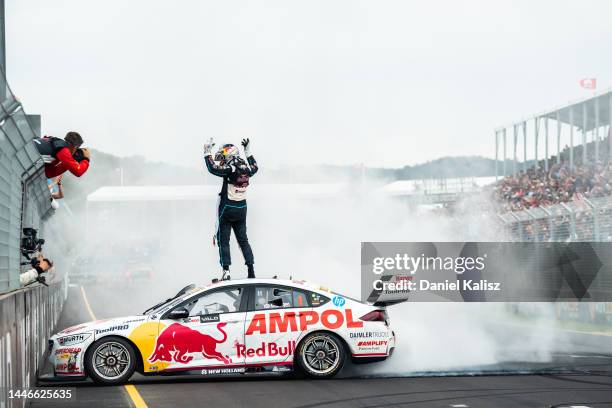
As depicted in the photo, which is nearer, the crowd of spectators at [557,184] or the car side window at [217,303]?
the car side window at [217,303]

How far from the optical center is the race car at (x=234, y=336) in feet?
41.1

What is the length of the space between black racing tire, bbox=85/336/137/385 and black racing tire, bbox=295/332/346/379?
2.04 meters

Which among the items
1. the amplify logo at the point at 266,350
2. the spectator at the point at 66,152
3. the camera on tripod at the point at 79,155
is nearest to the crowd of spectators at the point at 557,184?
the amplify logo at the point at 266,350

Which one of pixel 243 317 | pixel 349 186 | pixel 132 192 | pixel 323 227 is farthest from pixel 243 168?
pixel 132 192

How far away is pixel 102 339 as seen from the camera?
1252cm

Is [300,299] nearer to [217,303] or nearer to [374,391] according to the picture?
[217,303]

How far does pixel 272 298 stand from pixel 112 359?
6.93 ft

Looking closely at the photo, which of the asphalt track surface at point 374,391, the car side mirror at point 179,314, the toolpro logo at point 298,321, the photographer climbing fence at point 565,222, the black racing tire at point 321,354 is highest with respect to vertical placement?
Result: the photographer climbing fence at point 565,222

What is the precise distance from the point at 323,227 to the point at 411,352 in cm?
723

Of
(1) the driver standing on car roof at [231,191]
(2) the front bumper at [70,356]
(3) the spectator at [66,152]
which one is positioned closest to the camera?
(3) the spectator at [66,152]

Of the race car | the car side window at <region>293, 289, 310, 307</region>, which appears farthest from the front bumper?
the car side window at <region>293, 289, 310, 307</region>

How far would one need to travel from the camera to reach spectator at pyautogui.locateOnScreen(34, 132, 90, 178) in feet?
36.4

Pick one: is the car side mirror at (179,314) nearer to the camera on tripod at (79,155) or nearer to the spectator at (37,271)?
the camera on tripod at (79,155)

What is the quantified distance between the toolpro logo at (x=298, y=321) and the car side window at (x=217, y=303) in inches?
13.1
